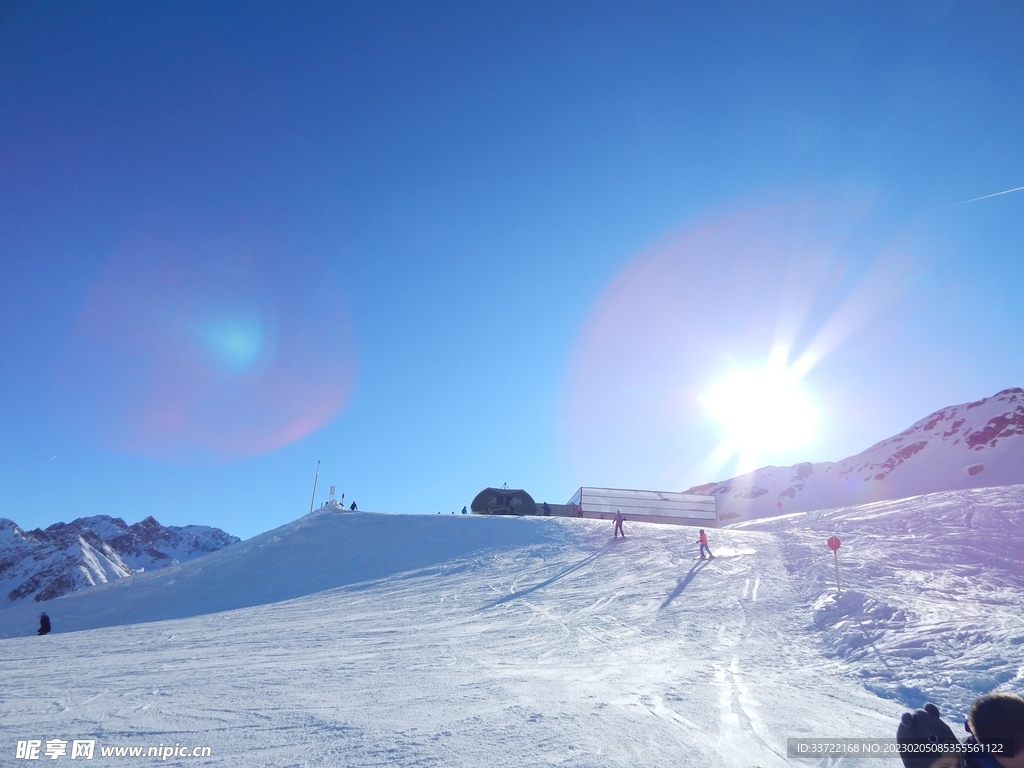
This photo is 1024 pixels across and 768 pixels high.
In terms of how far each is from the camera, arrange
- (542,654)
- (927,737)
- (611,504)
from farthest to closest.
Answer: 1. (611,504)
2. (542,654)
3. (927,737)

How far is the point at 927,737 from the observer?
2957mm

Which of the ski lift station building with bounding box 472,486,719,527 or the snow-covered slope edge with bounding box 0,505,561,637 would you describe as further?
the ski lift station building with bounding box 472,486,719,527

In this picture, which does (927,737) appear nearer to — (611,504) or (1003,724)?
(1003,724)


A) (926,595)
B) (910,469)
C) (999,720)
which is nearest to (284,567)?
(926,595)

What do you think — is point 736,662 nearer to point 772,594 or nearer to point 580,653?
point 580,653

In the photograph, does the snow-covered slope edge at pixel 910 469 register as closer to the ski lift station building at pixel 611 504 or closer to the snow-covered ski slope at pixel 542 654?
the ski lift station building at pixel 611 504

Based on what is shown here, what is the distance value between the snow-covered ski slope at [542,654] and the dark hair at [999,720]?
3.92 metres

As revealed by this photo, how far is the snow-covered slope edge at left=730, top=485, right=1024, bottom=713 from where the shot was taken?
9172 mm

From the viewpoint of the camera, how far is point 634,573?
20.5 m

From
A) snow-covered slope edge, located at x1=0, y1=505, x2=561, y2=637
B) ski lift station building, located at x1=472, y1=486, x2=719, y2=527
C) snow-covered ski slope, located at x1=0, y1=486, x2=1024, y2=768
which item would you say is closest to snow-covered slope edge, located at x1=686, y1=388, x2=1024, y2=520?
ski lift station building, located at x1=472, y1=486, x2=719, y2=527

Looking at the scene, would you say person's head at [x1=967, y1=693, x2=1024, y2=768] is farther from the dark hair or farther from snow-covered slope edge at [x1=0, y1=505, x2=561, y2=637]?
snow-covered slope edge at [x1=0, y1=505, x2=561, y2=637]

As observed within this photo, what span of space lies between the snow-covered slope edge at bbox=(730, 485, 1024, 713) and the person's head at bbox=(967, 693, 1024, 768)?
277 inches

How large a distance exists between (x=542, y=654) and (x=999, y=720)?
943cm

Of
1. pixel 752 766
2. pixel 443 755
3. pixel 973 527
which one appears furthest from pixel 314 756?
pixel 973 527
